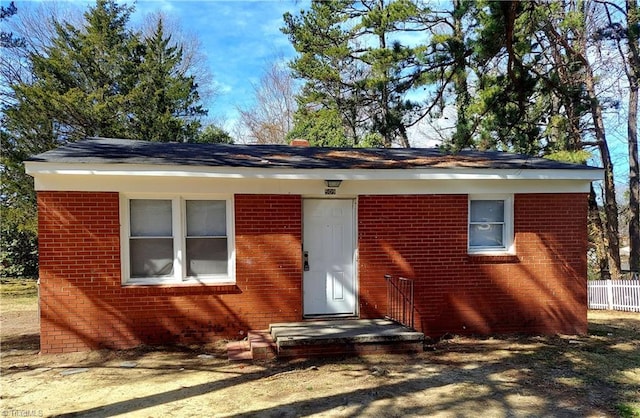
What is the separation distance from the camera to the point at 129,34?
1848 centimetres

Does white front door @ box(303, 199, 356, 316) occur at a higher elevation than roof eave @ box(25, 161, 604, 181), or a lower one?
lower

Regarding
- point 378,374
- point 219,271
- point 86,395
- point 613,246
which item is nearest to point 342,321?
point 378,374

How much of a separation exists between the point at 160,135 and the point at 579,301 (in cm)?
1482

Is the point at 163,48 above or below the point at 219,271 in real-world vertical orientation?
above

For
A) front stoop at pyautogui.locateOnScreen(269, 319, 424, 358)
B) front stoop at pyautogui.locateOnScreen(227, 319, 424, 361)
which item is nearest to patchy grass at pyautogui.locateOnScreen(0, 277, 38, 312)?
front stoop at pyautogui.locateOnScreen(227, 319, 424, 361)

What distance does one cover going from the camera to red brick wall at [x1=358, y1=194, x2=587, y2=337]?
7484 mm

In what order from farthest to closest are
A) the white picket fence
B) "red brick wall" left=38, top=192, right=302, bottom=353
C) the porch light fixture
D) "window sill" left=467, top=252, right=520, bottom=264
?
the white picket fence
"window sill" left=467, top=252, right=520, bottom=264
the porch light fixture
"red brick wall" left=38, top=192, right=302, bottom=353

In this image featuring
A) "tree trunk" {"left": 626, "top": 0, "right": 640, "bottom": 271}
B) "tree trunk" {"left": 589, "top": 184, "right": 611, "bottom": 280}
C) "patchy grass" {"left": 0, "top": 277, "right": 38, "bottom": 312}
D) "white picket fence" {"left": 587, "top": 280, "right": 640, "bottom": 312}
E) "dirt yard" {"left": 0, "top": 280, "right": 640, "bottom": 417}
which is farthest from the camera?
"tree trunk" {"left": 626, "top": 0, "right": 640, "bottom": 271}

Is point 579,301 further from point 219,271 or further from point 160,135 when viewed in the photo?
point 160,135

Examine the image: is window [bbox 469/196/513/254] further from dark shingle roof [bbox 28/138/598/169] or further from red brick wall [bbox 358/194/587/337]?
dark shingle roof [bbox 28/138/598/169]

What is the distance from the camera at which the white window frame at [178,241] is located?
673 cm

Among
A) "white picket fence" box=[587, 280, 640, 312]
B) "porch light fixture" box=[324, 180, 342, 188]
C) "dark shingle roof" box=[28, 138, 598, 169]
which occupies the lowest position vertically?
"white picket fence" box=[587, 280, 640, 312]

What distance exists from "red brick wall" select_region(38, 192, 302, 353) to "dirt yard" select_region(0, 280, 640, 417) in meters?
0.32

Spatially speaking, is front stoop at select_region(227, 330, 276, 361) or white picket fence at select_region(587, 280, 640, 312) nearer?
front stoop at select_region(227, 330, 276, 361)
